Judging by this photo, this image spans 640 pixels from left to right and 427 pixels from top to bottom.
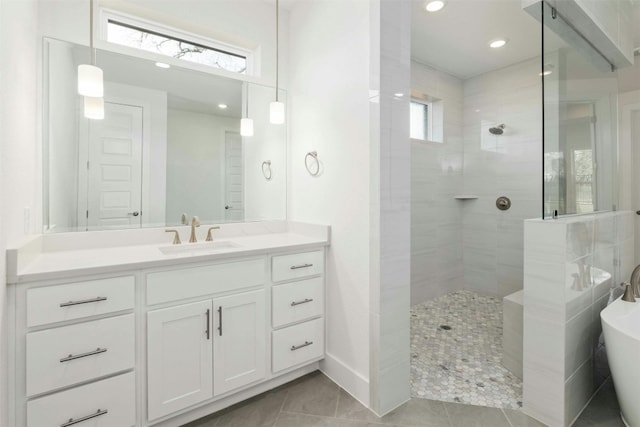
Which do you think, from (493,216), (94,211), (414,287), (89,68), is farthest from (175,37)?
(493,216)

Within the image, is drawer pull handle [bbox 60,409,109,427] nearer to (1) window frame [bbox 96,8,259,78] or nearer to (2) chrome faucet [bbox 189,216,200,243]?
(2) chrome faucet [bbox 189,216,200,243]

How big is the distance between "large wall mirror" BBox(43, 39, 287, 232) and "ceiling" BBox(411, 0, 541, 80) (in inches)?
60.7

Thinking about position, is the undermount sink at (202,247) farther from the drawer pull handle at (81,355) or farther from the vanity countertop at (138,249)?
the drawer pull handle at (81,355)

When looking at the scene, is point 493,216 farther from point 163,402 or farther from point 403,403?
point 163,402

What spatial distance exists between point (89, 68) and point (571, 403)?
10.2 ft

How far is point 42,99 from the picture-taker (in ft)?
5.43

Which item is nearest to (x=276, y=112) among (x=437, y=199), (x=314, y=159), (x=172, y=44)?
(x=314, y=159)

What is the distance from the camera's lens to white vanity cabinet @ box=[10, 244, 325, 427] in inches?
48.1

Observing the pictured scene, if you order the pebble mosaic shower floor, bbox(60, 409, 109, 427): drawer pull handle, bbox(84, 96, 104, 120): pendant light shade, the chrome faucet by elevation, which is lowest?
the pebble mosaic shower floor

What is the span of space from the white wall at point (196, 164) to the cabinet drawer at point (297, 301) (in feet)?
2.65

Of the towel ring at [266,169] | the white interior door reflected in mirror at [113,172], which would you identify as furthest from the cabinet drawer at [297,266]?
the white interior door reflected in mirror at [113,172]

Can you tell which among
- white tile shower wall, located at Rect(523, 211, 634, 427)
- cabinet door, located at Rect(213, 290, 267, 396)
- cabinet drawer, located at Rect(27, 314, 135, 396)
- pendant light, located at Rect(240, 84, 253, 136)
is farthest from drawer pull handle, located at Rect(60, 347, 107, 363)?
white tile shower wall, located at Rect(523, 211, 634, 427)

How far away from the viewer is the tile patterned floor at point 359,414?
5.25 feet

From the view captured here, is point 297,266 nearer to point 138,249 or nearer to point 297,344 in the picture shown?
point 297,344
